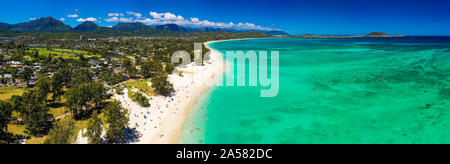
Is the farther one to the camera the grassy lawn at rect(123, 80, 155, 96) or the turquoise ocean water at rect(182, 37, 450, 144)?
the grassy lawn at rect(123, 80, 155, 96)

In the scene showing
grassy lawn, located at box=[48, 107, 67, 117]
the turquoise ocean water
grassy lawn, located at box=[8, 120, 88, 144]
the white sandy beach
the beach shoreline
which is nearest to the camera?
grassy lawn, located at box=[8, 120, 88, 144]

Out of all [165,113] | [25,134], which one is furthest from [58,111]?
[165,113]

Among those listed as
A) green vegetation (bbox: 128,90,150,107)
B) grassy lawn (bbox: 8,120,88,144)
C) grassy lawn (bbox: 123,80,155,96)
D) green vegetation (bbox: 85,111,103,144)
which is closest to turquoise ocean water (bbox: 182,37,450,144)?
green vegetation (bbox: 128,90,150,107)

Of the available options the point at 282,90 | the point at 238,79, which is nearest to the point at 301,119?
the point at 282,90

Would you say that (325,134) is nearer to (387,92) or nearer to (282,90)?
(282,90)

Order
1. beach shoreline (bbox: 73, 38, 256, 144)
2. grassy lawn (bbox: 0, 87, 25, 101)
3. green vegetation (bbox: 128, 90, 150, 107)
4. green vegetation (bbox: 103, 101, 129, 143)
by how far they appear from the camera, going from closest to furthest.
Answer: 1. green vegetation (bbox: 103, 101, 129, 143)
2. beach shoreline (bbox: 73, 38, 256, 144)
3. green vegetation (bbox: 128, 90, 150, 107)
4. grassy lawn (bbox: 0, 87, 25, 101)

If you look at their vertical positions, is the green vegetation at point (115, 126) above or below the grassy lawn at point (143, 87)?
below

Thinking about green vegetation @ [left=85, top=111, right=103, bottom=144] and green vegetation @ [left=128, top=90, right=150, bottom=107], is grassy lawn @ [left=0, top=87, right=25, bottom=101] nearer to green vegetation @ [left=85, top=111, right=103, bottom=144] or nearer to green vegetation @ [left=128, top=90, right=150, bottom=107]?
green vegetation @ [left=128, top=90, right=150, bottom=107]

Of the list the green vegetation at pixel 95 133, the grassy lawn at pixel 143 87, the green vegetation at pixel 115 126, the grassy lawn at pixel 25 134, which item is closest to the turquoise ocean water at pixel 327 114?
the green vegetation at pixel 115 126

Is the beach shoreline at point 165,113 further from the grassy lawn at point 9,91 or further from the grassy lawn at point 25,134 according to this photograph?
the grassy lawn at point 9,91
